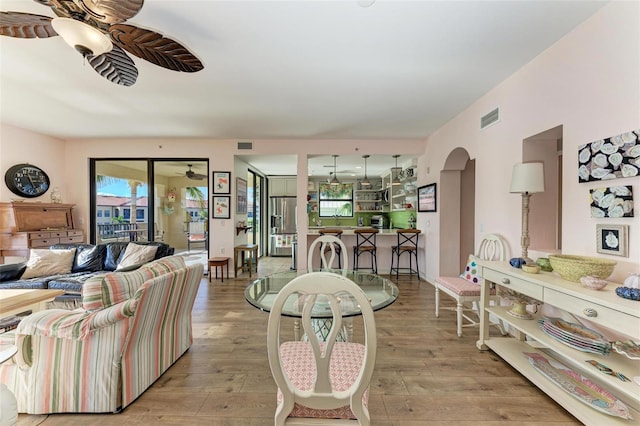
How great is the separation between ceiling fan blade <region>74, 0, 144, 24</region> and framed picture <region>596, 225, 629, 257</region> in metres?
3.16

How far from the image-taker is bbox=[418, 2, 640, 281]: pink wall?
1719 mm

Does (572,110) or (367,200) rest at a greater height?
(572,110)

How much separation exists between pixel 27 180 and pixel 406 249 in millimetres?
6868

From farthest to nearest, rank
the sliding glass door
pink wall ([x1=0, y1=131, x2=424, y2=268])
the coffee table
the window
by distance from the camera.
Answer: the window < the sliding glass door < pink wall ([x1=0, y1=131, x2=424, y2=268]) < the coffee table

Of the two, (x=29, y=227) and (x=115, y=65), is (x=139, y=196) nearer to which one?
(x=29, y=227)

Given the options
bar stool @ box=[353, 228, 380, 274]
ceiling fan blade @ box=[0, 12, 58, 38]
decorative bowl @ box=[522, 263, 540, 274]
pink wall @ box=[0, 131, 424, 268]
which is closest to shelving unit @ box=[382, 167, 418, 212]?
pink wall @ box=[0, 131, 424, 268]

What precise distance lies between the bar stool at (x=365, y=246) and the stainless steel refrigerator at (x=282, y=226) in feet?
9.59

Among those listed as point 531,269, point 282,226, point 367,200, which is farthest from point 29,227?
point 367,200

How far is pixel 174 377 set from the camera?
2127mm

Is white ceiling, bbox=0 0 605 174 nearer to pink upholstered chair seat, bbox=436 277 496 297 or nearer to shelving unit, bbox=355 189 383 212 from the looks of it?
pink upholstered chair seat, bbox=436 277 496 297

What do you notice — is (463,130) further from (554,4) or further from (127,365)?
(127,365)

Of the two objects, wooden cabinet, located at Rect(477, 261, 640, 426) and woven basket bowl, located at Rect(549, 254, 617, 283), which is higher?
woven basket bowl, located at Rect(549, 254, 617, 283)

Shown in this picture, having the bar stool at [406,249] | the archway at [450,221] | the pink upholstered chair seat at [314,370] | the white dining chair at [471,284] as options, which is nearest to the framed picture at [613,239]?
the white dining chair at [471,284]

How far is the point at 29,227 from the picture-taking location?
4309mm
